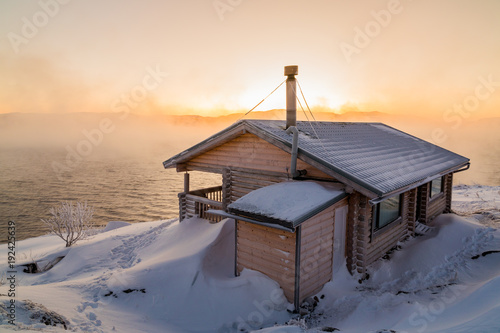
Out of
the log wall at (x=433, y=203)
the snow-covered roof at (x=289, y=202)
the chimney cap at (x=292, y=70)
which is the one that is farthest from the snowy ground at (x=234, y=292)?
the chimney cap at (x=292, y=70)

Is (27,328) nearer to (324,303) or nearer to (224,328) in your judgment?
(224,328)

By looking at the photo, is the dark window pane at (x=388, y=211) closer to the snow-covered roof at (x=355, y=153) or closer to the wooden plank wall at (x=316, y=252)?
the snow-covered roof at (x=355, y=153)

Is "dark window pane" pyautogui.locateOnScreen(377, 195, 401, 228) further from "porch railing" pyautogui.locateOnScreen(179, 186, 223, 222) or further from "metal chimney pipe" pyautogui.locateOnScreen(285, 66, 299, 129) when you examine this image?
"porch railing" pyautogui.locateOnScreen(179, 186, 223, 222)

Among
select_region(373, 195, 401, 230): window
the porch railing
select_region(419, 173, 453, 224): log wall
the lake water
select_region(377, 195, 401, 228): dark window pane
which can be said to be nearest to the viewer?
select_region(373, 195, 401, 230): window

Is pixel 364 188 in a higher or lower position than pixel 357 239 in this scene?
higher

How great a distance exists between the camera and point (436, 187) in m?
17.0

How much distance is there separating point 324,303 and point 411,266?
4032 millimetres

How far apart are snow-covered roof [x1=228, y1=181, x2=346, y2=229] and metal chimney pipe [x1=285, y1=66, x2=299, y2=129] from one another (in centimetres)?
307

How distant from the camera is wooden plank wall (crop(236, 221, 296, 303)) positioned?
8.76 metres

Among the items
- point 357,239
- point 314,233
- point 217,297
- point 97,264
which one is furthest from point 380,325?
point 97,264

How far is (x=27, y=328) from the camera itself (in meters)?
5.84

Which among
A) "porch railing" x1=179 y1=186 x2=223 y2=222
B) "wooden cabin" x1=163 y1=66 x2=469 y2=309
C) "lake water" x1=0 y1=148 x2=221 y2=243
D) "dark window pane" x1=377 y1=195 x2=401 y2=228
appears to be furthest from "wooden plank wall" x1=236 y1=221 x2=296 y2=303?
"lake water" x1=0 y1=148 x2=221 y2=243

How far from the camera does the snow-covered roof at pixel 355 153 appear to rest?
33.2 ft

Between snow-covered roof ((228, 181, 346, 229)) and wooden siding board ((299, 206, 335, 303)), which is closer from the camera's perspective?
snow-covered roof ((228, 181, 346, 229))
